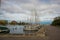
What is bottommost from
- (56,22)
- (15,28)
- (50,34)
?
(50,34)

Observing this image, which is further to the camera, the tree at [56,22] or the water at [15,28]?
the water at [15,28]

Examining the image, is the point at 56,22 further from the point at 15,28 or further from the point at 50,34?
the point at 15,28

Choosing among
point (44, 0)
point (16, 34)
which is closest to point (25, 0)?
point (44, 0)

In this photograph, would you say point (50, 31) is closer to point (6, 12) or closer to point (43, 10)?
point (43, 10)

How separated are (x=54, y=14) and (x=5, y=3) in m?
1.12

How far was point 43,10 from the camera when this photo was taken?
548 centimetres

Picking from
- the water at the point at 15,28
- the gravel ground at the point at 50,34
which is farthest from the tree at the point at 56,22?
the water at the point at 15,28

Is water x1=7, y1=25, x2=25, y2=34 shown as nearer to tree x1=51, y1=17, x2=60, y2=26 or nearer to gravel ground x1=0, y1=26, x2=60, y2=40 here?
gravel ground x1=0, y1=26, x2=60, y2=40

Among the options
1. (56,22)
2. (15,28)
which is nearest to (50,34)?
(56,22)

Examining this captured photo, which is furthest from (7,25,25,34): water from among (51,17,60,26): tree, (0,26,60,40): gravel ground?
(51,17,60,26): tree

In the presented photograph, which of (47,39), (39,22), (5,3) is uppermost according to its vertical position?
(5,3)

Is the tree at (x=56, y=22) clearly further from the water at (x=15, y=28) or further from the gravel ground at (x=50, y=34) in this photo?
the water at (x=15, y=28)

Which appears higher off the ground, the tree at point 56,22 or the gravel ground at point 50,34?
the tree at point 56,22

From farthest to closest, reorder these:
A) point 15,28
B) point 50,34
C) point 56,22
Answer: point 50,34 < point 15,28 < point 56,22
